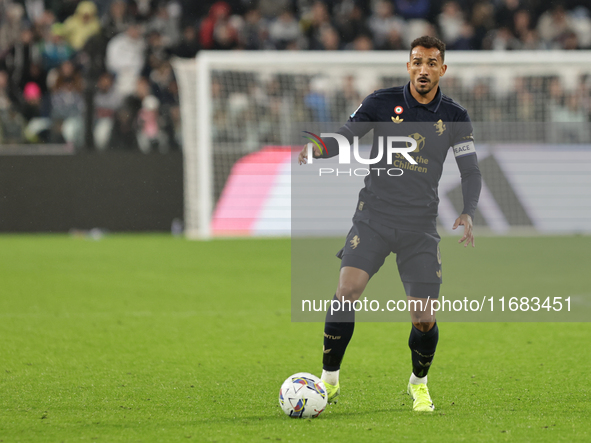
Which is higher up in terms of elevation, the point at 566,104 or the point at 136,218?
the point at 566,104

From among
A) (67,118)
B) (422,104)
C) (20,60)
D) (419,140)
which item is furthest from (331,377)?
(20,60)

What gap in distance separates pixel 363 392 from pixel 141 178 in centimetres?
969

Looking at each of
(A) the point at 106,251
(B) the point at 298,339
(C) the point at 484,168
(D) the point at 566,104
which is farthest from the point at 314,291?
(D) the point at 566,104

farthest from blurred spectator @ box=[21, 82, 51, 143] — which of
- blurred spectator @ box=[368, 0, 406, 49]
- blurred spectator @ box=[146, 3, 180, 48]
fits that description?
blurred spectator @ box=[368, 0, 406, 49]

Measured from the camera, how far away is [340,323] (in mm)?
4215

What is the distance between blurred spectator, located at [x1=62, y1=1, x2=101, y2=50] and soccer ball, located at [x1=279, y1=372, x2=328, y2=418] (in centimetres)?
1205

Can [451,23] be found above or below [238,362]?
above

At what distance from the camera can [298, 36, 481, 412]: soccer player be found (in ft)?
13.5

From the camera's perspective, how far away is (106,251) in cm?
1166

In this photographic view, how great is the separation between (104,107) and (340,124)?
13.3 ft

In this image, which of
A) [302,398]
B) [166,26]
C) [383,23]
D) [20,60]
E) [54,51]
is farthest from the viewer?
[383,23]

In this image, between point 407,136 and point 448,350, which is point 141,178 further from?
point 407,136

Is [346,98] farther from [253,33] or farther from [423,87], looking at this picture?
[423,87]

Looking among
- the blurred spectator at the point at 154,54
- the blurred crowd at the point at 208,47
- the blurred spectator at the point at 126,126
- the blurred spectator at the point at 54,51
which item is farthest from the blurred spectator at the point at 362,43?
the blurred spectator at the point at 54,51
